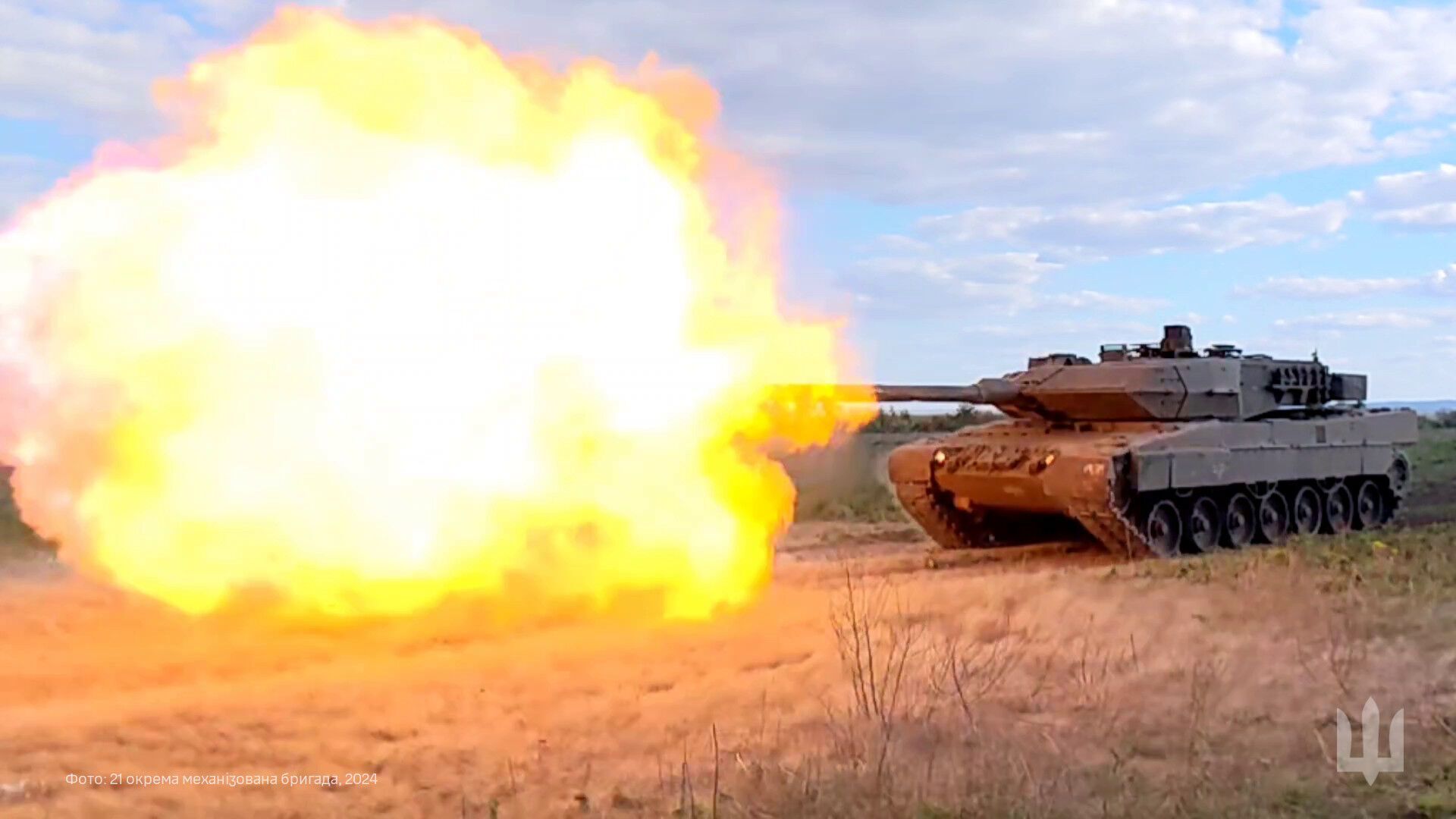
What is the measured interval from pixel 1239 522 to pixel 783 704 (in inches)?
423

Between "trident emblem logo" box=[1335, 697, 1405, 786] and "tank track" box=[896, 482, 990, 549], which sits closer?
"trident emblem logo" box=[1335, 697, 1405, 786]

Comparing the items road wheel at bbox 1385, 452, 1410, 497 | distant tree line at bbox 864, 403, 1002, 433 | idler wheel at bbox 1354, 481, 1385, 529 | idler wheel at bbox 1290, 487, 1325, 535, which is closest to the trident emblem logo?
idler wheel at bbox 1290, 487, 1325, 535

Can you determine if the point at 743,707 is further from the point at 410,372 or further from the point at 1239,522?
the point at 1239,522

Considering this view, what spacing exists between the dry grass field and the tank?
309cm

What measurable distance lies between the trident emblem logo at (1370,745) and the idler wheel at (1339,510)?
39.2 feet

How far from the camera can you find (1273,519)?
58.6ft

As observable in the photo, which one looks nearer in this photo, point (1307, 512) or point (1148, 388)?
point (1148, 388)

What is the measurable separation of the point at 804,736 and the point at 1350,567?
271 inches

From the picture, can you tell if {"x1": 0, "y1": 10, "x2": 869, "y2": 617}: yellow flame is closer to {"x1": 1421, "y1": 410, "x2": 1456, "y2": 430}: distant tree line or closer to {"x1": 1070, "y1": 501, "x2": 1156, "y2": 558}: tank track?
{"x1": 1070, "y1": 501, "x2": 1156, "y2": 558}: tank track

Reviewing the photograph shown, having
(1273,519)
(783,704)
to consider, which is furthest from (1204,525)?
(783,704)

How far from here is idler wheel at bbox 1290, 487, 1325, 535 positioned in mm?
18312

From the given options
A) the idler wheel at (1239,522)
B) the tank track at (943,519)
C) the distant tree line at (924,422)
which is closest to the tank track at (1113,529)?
the idler wheel at (1239,522)

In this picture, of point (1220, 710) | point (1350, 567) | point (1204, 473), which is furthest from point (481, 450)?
point (1204, 473)

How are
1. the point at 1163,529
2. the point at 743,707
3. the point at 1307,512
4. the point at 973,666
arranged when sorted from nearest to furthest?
the point at 743,707 < the point at 973,666 < the point at 1163,529 < the point at 1307,512
